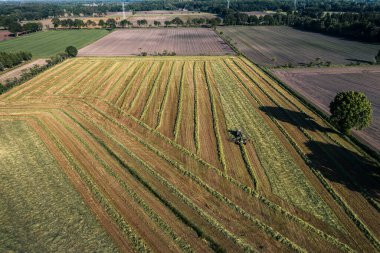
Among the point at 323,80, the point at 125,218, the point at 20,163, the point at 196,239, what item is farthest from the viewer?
the point at 323,80

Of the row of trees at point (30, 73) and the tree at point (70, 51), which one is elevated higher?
the tree at point (70, 51)

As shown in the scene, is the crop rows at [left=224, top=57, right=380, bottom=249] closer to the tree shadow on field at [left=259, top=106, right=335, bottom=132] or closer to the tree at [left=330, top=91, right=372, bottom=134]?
the tree shadow on field at [left=259, top=106, right=335, bottom=132]

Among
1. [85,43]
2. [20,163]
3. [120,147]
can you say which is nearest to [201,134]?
[120,147]

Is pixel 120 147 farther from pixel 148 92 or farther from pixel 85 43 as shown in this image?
pixel 85 43

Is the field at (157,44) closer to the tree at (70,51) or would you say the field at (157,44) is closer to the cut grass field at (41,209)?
the tree at (70,51)

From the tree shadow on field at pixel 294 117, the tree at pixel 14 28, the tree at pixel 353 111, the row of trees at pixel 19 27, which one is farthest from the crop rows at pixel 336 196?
the row of trees at pixel 19 27

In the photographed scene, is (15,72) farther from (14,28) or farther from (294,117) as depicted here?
(14,28)
